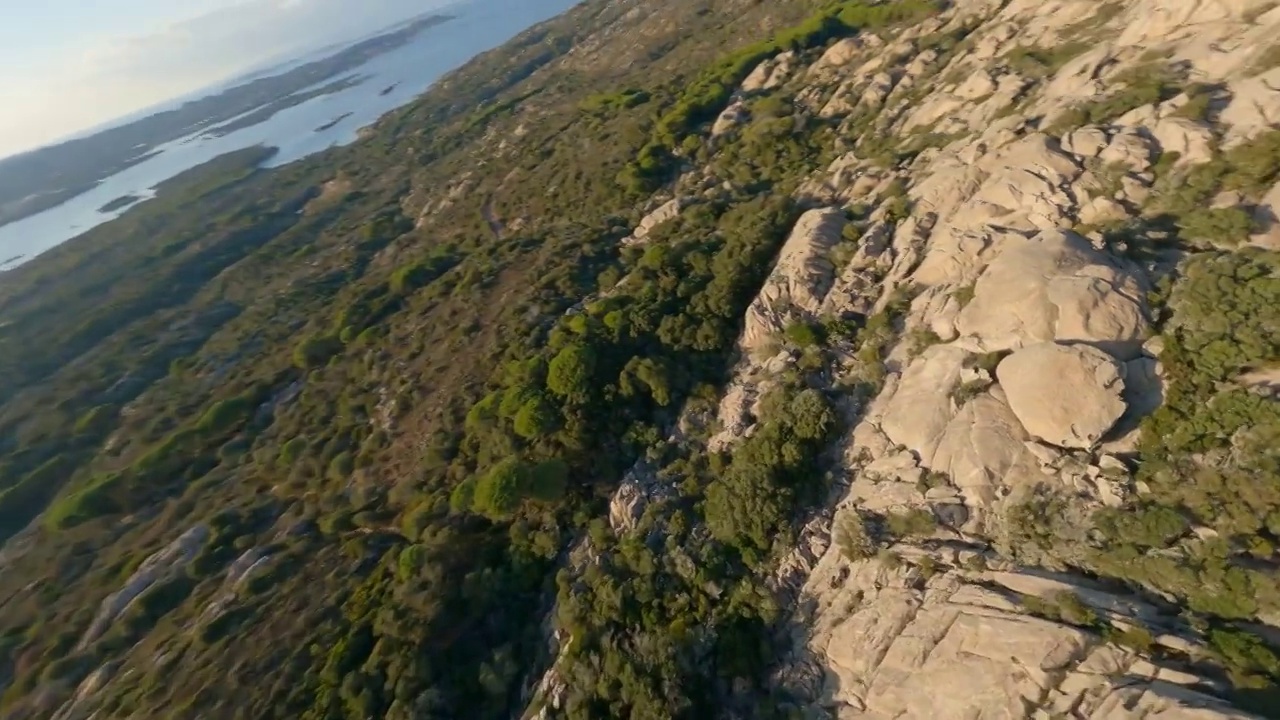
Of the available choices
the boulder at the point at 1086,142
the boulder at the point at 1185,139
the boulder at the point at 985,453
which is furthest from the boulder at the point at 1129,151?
the boulder at the point at 985,453

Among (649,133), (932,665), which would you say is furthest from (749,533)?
(649,133)

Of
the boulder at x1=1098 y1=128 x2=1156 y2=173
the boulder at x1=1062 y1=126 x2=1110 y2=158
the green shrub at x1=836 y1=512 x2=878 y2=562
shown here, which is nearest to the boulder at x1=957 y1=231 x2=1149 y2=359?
the boulder at x1=1098 y1=128 x2=1156 y2=173

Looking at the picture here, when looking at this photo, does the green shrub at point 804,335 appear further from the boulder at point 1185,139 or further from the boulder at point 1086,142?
the boulder at point 1185,139

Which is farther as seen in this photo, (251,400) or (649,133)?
(649,133)

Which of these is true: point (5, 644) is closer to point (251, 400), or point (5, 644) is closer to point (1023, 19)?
point (251, 400)

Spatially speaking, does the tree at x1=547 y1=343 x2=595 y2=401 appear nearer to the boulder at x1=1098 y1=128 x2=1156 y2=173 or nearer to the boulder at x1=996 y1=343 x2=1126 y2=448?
the boulder at x1=996 y1=343 x2=1126 y2=448

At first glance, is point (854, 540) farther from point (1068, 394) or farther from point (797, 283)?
point (797, 283)

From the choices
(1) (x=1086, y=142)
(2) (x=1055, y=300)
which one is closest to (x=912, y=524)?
(2) (x=1055, y=300)
